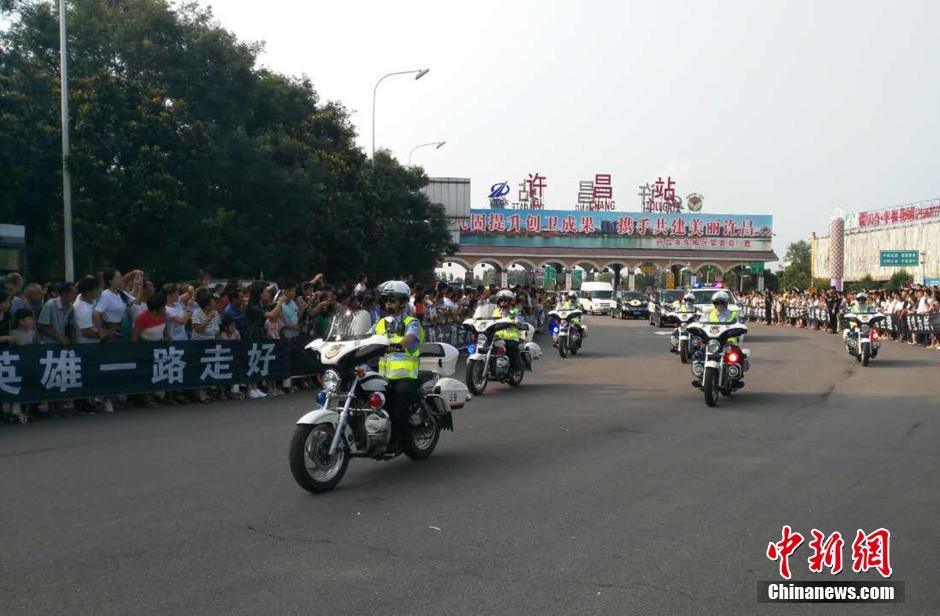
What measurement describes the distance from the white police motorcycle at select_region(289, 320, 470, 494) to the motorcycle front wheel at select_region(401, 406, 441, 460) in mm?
21

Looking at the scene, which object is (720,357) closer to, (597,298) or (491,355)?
(491,355)

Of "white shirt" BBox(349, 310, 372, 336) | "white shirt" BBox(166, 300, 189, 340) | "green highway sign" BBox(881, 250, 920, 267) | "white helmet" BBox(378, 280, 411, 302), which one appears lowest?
"white shirt" BBox(166, 300, 189, 340)

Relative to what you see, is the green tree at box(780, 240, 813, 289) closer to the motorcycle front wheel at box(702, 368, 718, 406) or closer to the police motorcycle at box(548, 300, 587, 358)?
the police motorcycle at box(548, 300, 587, 358)

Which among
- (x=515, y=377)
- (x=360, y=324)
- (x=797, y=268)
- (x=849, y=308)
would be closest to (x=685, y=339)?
(x=849, y=308)

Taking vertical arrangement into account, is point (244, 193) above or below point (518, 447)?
above

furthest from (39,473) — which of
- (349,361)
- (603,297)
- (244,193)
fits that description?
(603,297)

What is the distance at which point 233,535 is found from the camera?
6281 millimetres

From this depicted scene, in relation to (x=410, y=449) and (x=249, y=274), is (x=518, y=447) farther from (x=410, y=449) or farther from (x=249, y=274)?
(x=249, y=274)

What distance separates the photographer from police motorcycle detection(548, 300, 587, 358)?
76.7ft

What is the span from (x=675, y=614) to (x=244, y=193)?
26.1m

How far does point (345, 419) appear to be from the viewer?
7.75 m

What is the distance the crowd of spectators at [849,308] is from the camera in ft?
91.5

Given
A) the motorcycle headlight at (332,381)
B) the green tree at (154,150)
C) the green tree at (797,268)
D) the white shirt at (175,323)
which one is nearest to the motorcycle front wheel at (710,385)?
the motorcycle headlight at (332,381)

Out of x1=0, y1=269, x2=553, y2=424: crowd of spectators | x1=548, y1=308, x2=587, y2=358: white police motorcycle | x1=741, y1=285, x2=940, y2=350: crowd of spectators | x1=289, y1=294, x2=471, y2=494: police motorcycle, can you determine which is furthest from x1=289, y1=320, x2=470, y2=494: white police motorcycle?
x1=741, y1=285, x2=940, y2=350: crowd of spectators
